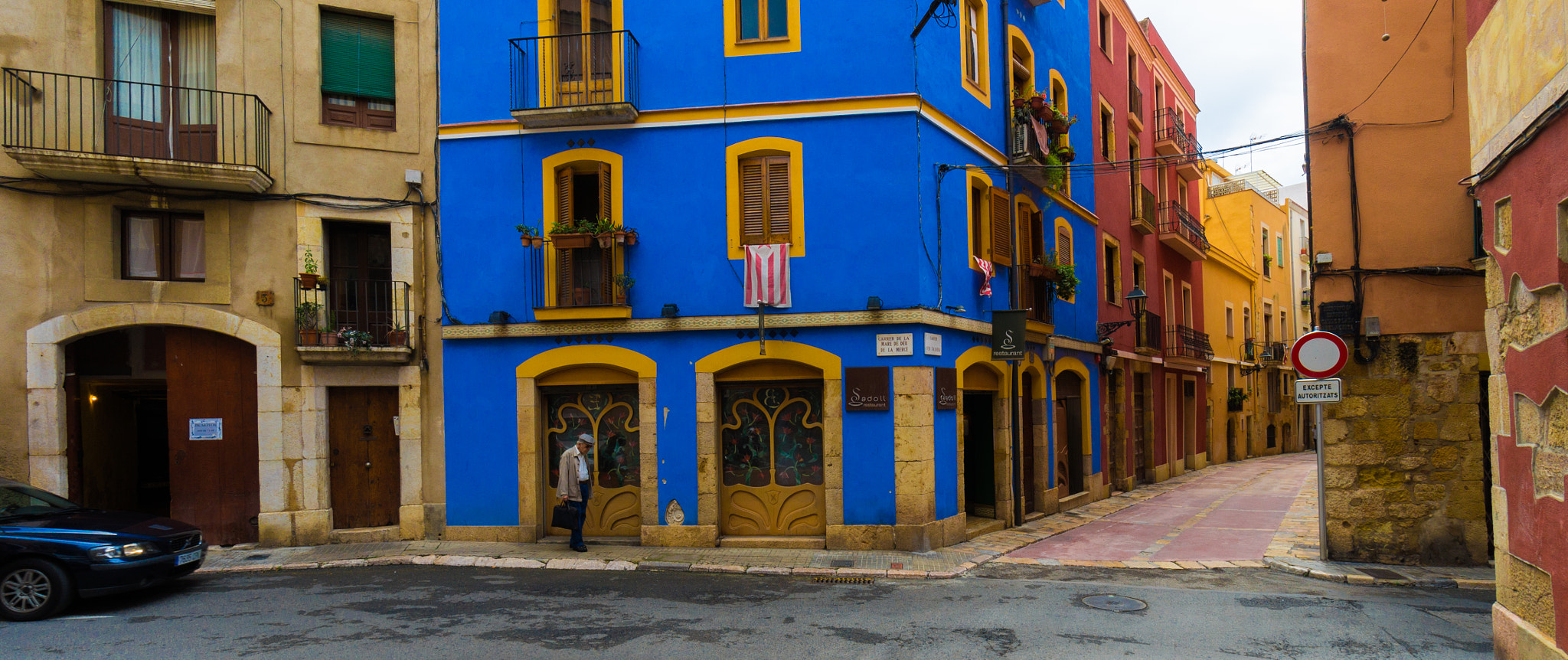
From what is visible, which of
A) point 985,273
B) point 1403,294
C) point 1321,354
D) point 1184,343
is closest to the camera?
point 1321,354

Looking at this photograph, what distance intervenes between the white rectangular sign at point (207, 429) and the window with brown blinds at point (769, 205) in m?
8.29

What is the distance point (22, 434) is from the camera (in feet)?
39.6

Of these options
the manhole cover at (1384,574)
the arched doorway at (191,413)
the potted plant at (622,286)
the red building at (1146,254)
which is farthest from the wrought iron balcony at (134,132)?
the red building at (1146,254)

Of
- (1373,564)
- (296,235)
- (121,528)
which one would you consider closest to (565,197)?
(296,235)

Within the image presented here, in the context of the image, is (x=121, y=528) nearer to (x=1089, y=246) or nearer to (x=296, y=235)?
(x=296, y=235)

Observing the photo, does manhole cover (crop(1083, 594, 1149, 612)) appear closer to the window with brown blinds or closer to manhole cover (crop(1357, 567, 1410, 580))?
manhole cover (crop(1357, 567, 1410, 580))

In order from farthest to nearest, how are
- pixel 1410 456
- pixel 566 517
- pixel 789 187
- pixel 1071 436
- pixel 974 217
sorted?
1. pixel 1071 436
2. pixel 974 217
3. pixel 789 187
4. pixel 566 517
5. pixel 1410 456

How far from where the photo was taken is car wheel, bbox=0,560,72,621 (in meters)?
8.47

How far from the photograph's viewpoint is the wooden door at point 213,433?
41.5ft

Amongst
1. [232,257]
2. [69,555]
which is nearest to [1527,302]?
[69,555]

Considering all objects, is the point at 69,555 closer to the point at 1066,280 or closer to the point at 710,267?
the point at 710,267

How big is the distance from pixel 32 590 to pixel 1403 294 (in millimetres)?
15991

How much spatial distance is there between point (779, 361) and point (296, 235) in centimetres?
760

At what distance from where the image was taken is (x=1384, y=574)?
10.2 meters
